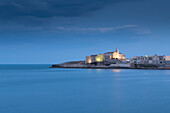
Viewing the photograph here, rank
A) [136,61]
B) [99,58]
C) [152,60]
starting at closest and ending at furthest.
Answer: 1. [152,60]
2. [136,61]
3. [99,58]

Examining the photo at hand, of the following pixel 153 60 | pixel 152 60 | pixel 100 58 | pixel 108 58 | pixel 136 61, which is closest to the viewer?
pixel 153 60

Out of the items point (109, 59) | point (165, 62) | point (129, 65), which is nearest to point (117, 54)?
point (109, 59)

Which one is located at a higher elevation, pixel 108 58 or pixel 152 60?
pixel 108 58

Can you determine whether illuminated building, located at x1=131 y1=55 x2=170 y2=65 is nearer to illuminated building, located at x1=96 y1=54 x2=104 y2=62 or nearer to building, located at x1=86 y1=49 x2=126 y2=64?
building, located at x1=86 y1=49 x2=126 y2=64

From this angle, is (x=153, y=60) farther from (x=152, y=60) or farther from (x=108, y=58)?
(x=108, y=58)

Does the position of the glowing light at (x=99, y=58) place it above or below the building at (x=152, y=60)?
above

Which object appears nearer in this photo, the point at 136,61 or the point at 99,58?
the point at 136,61

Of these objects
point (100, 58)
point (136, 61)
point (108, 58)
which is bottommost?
point (136, 61)

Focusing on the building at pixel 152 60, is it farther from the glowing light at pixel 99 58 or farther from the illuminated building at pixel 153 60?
the glowing light at pixel 99 58

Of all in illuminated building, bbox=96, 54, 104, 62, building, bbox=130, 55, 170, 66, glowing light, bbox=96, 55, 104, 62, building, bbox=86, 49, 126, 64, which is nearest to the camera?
building, bbox=130, 55, 170, 66

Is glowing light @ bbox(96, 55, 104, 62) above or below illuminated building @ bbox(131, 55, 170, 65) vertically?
above

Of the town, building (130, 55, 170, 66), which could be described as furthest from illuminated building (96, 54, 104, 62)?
building (130, 55, 170, 66)

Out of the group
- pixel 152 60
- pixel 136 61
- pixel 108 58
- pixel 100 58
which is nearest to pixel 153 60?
pixel 152 60

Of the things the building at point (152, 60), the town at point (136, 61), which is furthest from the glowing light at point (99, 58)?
the building at point (152, 60)
